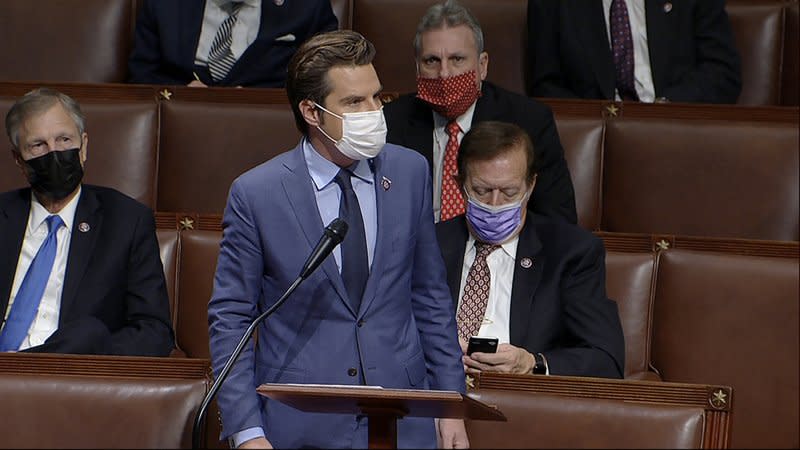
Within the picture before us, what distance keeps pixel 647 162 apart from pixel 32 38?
1.27 meters

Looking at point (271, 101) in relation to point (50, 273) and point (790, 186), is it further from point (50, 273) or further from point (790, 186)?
point (790, 186)

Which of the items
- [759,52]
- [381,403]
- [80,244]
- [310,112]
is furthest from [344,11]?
[381,403]

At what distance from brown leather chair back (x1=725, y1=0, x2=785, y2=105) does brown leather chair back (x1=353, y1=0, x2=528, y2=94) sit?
0.46m

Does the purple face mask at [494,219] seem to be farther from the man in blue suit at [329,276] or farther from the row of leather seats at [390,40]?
the row of leather seats at [390,40]

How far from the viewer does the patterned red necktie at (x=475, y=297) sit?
72.3 inches

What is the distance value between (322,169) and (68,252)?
603 mm

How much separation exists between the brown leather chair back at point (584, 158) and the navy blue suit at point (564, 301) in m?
0.39

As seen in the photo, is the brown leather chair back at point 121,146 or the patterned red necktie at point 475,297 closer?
the patterned red necktie at point 475,297

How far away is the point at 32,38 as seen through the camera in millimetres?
2580

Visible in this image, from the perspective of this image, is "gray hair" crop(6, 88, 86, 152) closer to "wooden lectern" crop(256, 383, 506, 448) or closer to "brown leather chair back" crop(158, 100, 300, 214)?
"brown leather chair back" crop(158, 100, 300, 214)

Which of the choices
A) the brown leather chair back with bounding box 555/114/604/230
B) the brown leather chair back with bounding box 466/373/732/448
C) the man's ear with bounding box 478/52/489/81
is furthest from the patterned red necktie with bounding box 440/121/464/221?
the brown leather chair back with bounding box 466/373/732/448

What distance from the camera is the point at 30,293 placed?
188 cm

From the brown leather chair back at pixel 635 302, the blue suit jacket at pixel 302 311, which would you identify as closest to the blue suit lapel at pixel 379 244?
the blue suit jacket at pixel 302 311

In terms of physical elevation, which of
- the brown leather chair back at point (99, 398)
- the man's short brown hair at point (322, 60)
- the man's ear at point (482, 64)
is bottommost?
the brown leather chair back at point (99, 398)
